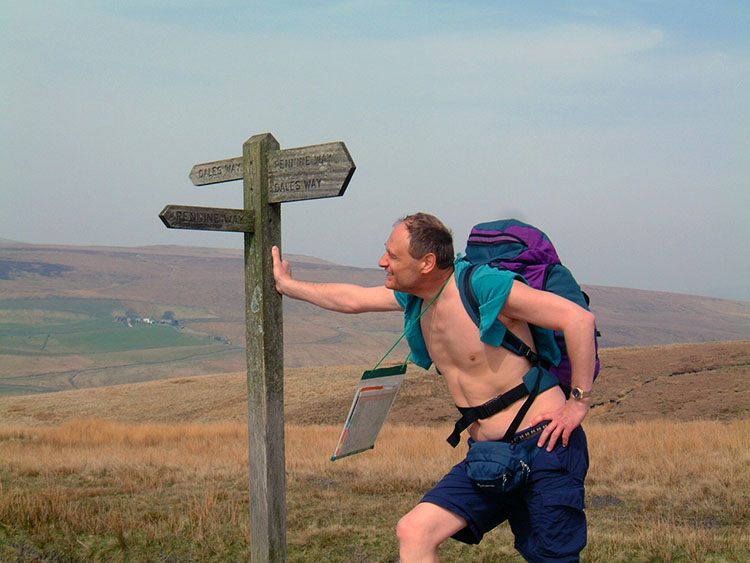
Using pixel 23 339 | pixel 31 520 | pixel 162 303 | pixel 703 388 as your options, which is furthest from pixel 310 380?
pixel 162 303

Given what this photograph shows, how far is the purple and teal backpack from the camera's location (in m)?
3.12

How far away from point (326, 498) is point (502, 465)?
4711 millimetres

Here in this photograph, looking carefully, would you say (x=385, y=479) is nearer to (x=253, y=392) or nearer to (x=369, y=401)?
(x=253, y=392)

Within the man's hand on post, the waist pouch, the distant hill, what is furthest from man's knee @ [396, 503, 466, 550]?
the distant hill

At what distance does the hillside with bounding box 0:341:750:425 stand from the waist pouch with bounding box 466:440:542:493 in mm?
14393

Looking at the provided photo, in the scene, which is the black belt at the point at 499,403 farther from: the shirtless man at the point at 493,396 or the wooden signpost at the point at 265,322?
the wooden signpost at the point at 265,322

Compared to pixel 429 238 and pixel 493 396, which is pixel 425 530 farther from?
pixel 429 238

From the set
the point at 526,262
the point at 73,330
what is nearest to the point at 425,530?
the point at 526,262

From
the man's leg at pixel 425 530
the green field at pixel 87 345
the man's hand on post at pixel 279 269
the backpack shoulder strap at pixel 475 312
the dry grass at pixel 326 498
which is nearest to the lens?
the man's leg at pixel 425 530

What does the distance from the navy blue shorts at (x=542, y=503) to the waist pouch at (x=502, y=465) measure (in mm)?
43

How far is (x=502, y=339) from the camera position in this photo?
3.08 m

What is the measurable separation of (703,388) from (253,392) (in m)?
18.2

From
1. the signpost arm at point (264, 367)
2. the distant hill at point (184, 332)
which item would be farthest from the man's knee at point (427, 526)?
the distant hill at point (184, 332)

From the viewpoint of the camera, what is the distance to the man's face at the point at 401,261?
3125mm
